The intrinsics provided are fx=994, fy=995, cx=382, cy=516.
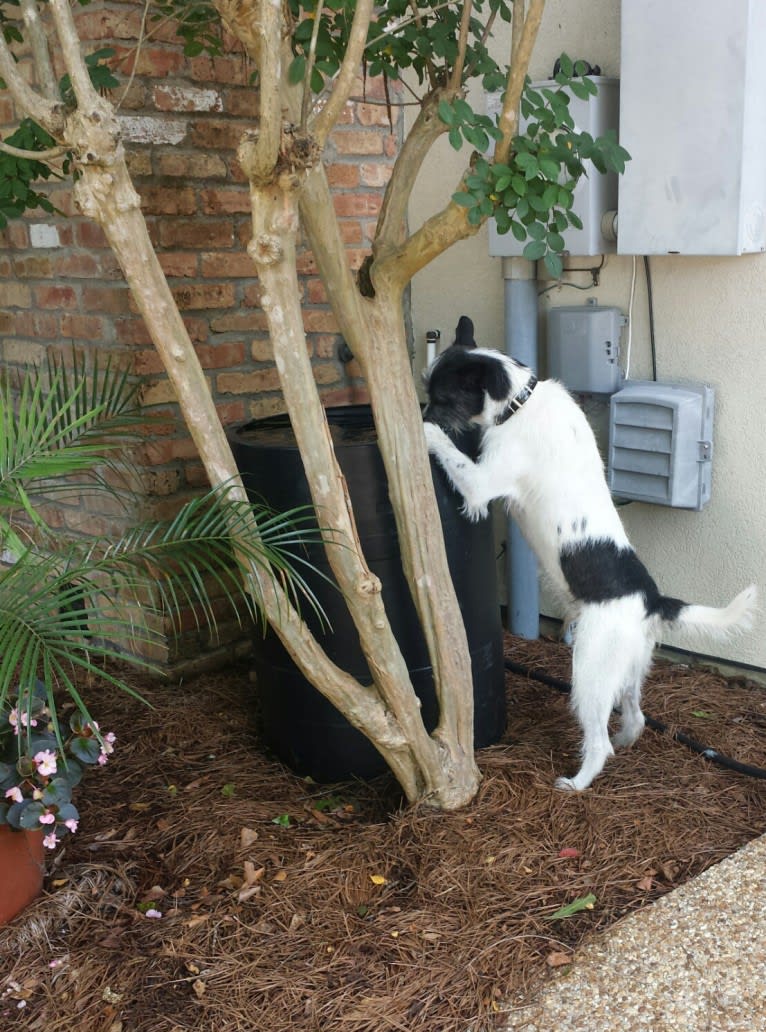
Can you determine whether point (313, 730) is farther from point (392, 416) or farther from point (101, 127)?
point (101, 127)

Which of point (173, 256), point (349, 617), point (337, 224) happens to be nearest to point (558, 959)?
point (349, 617)

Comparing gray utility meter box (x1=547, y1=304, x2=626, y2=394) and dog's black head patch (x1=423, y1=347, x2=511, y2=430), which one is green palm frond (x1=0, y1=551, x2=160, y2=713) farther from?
gray utility meter box (x1=547, y1=304, x2=626, y2=394)

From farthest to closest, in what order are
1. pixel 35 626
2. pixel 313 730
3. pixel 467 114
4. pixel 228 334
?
pixel 228 334 < pixel 313 730 < pixel 467 114 < pixel 35 626

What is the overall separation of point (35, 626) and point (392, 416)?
3.55ft

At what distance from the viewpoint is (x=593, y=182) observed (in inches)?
144

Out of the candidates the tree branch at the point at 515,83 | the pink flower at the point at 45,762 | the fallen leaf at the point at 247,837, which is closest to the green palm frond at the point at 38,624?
the pink flower at the point at 45,762

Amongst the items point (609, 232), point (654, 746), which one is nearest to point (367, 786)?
point (654, 746)

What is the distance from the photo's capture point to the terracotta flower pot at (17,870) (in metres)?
2.53

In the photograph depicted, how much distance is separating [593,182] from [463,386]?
3.62 feet

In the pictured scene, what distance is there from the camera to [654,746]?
3.40 meters

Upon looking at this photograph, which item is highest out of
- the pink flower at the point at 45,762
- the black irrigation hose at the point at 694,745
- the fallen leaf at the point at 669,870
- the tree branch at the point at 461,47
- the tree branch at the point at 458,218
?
the tree branch at the point at 461,47

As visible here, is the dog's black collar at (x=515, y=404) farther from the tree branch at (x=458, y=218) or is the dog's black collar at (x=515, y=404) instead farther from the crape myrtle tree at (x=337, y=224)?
the tree branch at (x=458, y=218)

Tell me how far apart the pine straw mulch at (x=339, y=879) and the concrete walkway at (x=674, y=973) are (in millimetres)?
78

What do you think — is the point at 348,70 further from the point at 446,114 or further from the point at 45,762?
the point at 45,762
